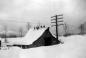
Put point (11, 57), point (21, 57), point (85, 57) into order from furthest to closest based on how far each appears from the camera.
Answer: point (11, 57) < point (21, 57) < point (85, 57)

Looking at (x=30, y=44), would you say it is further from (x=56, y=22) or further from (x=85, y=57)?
(x=85, y=57)

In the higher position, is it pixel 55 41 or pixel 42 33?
pixel 42 33

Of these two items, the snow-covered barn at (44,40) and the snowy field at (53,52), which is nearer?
the snowy field at (53,52)

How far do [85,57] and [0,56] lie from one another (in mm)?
11606

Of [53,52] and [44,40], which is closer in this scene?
[53,52]

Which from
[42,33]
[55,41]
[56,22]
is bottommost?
[55,41]

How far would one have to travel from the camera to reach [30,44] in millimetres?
30234

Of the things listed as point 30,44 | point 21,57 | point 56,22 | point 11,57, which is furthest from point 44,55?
point 56,22

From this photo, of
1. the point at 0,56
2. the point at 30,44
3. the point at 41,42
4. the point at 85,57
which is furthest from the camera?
the point at 41,42

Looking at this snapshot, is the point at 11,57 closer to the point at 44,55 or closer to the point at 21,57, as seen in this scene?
the point at 21,57

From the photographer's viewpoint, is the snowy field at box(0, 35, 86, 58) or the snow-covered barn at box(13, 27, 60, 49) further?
the snow-covered barn at box(13, 27, 60, 49)

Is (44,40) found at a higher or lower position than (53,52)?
lower

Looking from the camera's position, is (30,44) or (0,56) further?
(30,44)

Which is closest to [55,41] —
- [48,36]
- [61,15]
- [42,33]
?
[48,36]
